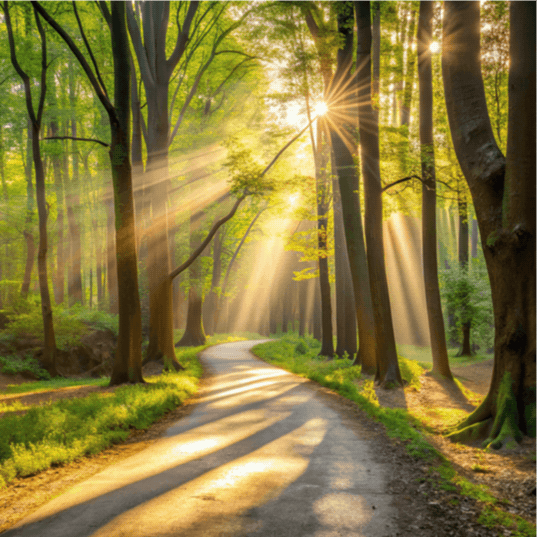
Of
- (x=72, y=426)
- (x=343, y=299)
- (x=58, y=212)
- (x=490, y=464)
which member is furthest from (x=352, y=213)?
(x=58, y=212)

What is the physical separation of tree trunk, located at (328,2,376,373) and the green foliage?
9.98 metres

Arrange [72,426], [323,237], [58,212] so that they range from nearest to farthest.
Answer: [72,426] < [323,237] < [58,212]

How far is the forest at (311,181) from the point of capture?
554 cm

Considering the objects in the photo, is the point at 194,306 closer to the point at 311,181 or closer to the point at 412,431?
the point at 311,181

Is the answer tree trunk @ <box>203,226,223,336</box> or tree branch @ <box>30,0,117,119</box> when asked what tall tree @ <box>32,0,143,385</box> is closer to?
tree branch @ <box>30,0,117,119</box>

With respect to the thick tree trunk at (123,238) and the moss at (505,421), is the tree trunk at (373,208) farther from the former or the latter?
the thick tree trunk at (123,238)

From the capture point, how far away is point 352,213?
12.3 m

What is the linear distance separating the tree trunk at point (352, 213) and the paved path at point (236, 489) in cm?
516

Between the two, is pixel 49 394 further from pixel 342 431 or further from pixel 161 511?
pixel 161 511

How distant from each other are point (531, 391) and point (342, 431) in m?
2.72

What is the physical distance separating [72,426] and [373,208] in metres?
8.02

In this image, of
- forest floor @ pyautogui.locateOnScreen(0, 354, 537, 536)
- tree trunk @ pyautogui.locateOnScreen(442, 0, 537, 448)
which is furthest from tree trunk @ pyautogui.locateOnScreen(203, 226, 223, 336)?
tree trunk @ pyautogui.locateOnScreen(442, 0, 537, 448)

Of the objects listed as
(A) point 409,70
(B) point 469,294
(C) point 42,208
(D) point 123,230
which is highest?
(A) point 409,70

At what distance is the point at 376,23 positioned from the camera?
43.2 ft
